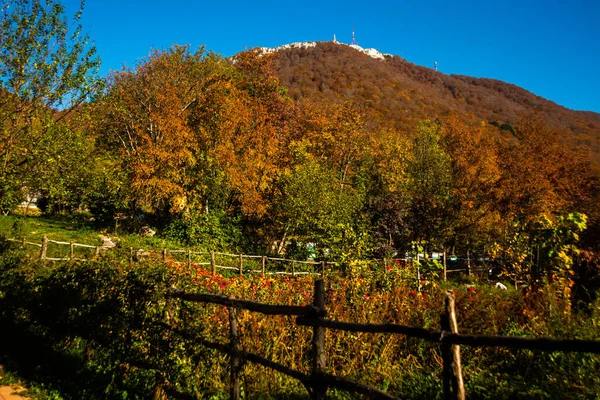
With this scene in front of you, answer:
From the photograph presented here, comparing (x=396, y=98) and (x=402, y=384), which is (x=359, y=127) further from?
(x=396, y=98)

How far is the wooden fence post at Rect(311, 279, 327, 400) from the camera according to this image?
12.9ft

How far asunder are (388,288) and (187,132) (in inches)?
751

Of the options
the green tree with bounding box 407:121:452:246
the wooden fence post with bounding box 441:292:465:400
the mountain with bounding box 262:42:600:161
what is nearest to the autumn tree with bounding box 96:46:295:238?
the green tree with bounding box 407:121:452:246

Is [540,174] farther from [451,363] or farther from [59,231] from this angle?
[59,231]

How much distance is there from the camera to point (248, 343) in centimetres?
557

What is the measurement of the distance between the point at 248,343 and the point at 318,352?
1.80m

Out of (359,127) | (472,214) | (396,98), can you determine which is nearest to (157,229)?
(359,127)

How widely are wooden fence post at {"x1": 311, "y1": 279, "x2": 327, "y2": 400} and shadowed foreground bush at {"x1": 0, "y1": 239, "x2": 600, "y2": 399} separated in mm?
1124

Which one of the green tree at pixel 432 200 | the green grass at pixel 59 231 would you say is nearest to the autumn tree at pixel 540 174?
the green tree at pixel 432 200

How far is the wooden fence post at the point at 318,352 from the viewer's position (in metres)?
3.94

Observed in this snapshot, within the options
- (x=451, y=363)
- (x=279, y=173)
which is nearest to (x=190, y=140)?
(x=279, y=173)

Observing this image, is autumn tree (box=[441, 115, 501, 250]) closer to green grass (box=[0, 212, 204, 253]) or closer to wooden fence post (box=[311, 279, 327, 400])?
green grass (box=[0, 212, 204, 253])

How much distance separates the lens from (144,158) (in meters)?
23.6

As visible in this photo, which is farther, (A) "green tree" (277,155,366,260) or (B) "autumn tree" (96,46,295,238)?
(B) "autumn tree" (96,46,295,238)
